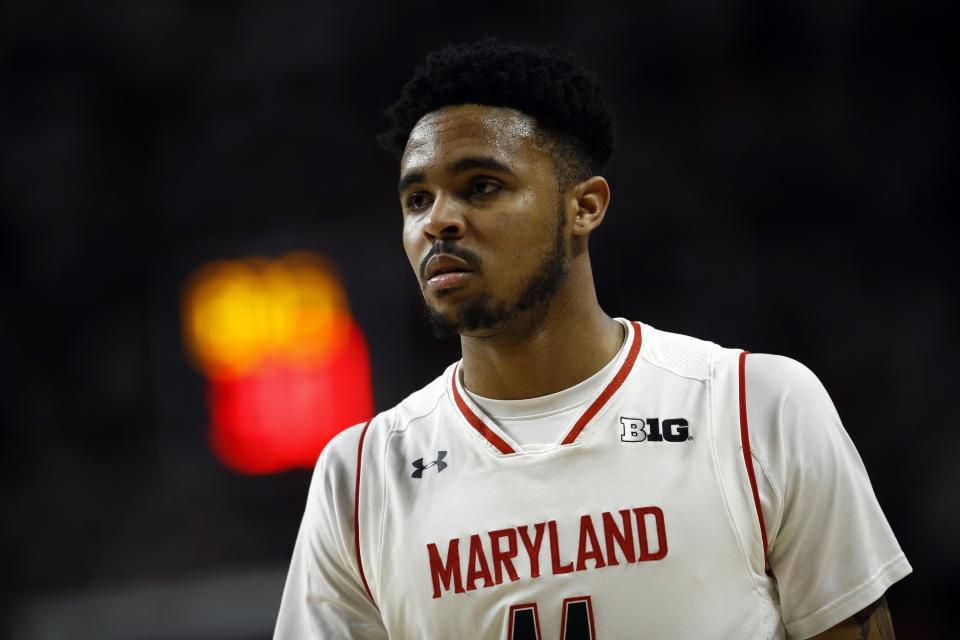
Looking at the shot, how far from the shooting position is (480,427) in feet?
7.61

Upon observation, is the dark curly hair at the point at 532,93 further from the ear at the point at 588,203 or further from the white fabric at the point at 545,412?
the white fabric at the point at 545,412

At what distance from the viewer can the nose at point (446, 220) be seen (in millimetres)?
2211

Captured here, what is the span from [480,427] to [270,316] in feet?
14.6

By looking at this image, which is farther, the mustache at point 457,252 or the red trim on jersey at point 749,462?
the mustache at point 457,252

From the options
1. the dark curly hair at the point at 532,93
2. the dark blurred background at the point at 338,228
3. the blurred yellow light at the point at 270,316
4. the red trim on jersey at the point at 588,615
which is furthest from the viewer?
the blurred yellow light at the point at 270,316

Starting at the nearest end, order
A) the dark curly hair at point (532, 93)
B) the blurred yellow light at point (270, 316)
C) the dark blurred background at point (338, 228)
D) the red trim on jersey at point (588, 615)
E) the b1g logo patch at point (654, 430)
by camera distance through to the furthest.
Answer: the red trim on jersey at point (588, 615), the b1g logo patch at point (654, 430), the dark curly hair at point (532, 93), the dark blurred background at point (338, 228), the blurred yellow light at point (270, 316)

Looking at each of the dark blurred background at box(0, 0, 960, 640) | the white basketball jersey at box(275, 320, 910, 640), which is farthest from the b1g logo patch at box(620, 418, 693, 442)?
the dark blurred background at box(0, 0, 960, 640)

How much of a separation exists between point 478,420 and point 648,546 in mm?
434

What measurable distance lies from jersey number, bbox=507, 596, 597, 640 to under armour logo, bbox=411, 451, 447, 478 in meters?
0.33

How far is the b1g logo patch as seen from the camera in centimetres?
218

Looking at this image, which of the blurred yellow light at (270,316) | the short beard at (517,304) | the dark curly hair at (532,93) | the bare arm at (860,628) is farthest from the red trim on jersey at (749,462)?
the blurred yellow light at (270,316)

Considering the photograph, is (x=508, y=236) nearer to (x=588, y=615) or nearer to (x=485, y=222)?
(x=485, y=222)

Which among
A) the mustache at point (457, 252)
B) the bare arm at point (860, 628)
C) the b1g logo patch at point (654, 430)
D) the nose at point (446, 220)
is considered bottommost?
the bare arm at point (860, 628)

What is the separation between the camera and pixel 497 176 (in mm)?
2225
